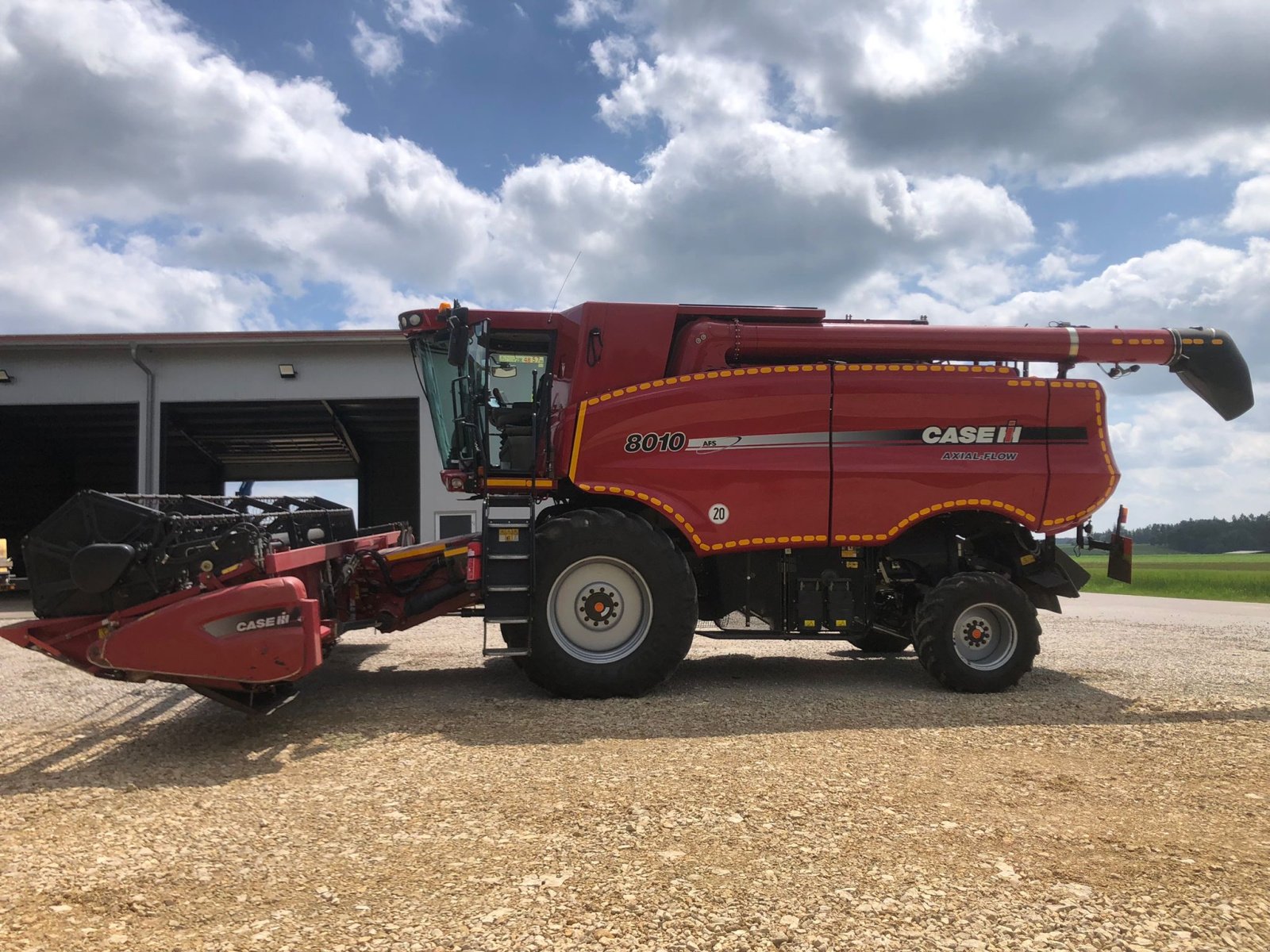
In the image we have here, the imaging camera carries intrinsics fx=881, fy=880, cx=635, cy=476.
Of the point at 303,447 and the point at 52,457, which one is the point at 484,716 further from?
the point at 52,457

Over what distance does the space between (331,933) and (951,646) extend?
507cm

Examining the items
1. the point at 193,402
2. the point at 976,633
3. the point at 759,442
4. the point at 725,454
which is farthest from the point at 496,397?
the point at 193,402

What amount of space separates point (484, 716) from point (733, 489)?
2.42m

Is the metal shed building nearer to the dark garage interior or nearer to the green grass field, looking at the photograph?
the dark garage interior

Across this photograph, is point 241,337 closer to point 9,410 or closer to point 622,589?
point 9,410

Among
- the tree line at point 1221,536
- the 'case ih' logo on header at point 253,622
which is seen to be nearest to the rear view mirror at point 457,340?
the 'case ih' logo on header at point 253,622

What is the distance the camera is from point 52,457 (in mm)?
22609

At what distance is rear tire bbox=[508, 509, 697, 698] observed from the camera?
625cm

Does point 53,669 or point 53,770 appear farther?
point 53,669

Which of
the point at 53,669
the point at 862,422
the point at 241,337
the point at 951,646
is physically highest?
the point at 241,337

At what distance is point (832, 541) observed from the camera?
264 inches

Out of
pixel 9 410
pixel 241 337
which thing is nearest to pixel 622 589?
pixel 241 337

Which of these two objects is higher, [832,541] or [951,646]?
[832,541]

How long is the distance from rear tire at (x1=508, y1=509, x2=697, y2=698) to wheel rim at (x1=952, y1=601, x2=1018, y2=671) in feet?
6.88
